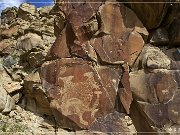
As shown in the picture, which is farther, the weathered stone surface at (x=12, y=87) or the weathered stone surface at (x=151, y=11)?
the weathered stone surface at (x=12, y=87)

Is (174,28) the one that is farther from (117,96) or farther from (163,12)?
(117,96)

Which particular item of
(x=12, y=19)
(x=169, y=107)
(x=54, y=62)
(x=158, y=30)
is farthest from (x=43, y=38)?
(x=169, y=107)

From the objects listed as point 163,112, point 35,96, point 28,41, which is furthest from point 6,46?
point 163,112

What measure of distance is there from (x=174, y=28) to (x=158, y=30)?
11.6 inches

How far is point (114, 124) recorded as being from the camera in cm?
526

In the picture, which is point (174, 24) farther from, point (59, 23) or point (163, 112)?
point (59, 23)

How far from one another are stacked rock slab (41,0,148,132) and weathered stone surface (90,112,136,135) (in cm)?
2

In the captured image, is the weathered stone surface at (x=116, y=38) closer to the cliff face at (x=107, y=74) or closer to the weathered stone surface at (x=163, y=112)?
the cliff face at (x=107, y=74)

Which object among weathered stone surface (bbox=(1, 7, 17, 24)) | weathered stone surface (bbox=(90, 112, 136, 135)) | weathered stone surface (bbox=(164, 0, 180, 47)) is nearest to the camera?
weathered stone surface (bbox=(90, 112, 136, 135))

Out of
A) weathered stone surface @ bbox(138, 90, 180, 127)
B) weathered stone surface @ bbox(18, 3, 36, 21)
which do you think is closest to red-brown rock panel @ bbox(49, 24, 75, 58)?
weathered stone surface @ bbox(138, 90, 180, 127)

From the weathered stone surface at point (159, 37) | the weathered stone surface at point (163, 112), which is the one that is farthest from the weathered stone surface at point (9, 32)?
the weathered stone surface at point (163, 112)

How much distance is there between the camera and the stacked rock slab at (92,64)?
532cm

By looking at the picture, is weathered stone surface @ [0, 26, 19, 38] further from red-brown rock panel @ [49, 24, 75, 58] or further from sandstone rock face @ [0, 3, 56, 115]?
red-brown rock panel @ [49, 24, 75, 58]

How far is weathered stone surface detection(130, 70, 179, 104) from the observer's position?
5.38 metres
